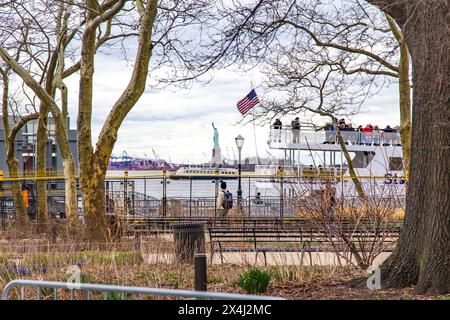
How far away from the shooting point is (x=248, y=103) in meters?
31.8

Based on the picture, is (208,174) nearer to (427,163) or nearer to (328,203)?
(328,203)

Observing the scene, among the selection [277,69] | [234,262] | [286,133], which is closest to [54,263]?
[234,262]

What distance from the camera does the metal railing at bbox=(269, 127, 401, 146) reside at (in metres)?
49.7

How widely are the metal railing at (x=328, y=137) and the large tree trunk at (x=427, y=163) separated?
36099 mm

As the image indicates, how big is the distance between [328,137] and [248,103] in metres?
19.8

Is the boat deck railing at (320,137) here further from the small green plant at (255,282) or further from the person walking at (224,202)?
the small green plant at (255,282)

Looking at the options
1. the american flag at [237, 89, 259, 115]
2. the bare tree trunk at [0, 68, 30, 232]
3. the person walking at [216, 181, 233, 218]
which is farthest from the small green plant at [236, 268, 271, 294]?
the american flag at [237, 89, 259, 115]

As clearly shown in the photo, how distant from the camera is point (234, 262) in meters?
14.0

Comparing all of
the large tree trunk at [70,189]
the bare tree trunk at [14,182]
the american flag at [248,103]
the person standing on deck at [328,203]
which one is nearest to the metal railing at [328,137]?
the american flag at [248,103]

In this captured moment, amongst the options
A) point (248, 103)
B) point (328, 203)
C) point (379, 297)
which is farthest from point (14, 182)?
point (379, 297)

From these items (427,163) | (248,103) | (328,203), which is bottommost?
(328,203)

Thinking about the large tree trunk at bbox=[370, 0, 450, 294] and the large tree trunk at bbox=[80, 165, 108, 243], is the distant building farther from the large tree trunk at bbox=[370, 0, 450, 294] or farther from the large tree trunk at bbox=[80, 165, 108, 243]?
the large tree trunk at bbox=[370, 0, 450, 294]

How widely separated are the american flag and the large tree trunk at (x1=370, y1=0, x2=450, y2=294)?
21.2 metres
